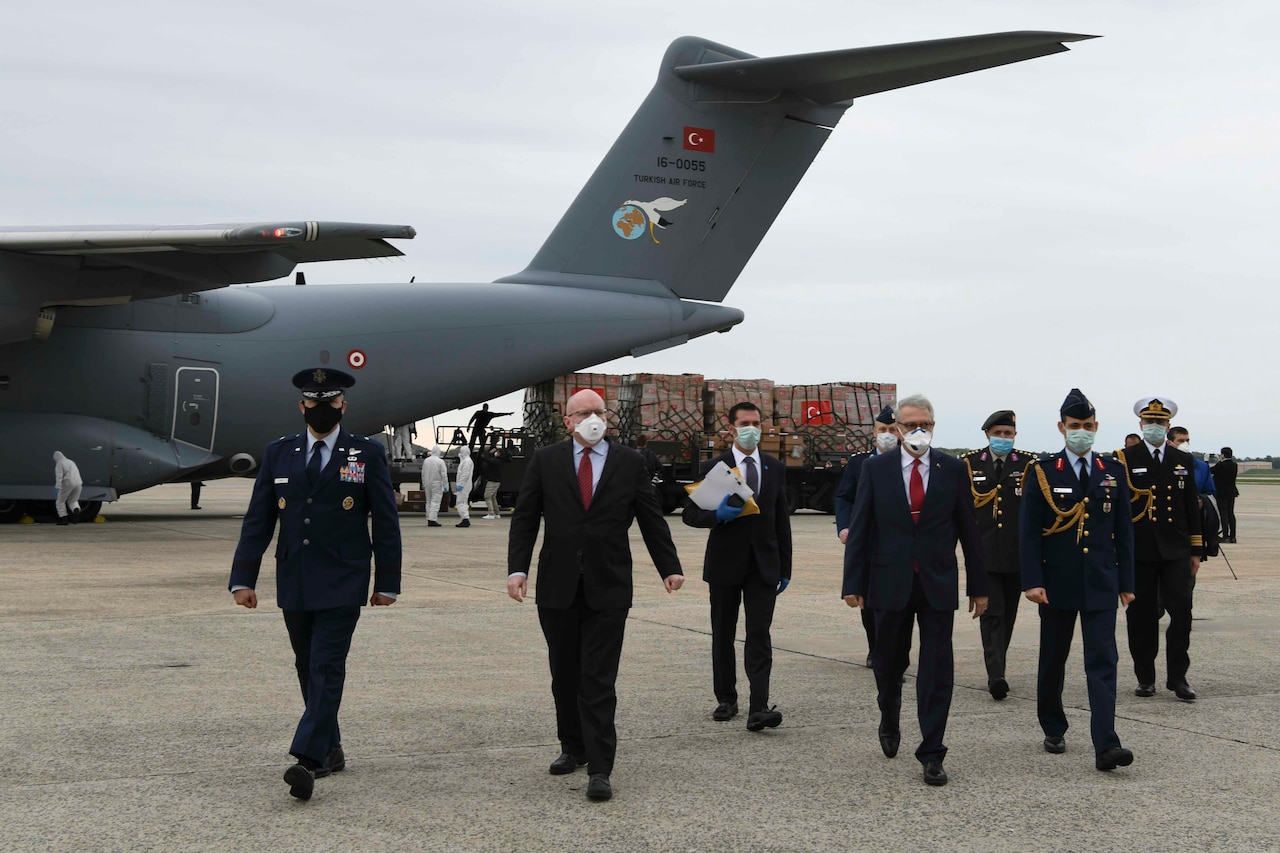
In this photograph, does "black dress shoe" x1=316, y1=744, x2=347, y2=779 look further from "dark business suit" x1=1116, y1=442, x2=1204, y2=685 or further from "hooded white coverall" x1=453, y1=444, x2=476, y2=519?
"hooded white coverall" x1=453, y1=444, x2=476, y2=519

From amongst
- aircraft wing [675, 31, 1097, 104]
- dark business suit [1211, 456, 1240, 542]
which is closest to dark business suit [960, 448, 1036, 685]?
aircraft wing [675, 31, 1097, 104]

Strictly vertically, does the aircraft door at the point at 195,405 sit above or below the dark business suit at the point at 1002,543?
above

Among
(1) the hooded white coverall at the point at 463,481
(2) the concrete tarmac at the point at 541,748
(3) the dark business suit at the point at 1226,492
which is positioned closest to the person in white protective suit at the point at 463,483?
(1) the hooded white coverall at the point at 463,481

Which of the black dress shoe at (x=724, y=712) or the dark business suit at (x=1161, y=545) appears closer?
the black dress shoe at (x=724, y=712)

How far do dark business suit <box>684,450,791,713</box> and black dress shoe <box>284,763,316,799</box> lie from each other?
7.51ft

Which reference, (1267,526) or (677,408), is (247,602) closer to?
(677,408)

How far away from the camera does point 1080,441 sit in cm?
587

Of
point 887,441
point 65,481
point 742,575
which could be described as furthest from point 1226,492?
point 65,481

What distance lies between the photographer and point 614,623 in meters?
5.16

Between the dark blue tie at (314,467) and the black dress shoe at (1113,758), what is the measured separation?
3.37m

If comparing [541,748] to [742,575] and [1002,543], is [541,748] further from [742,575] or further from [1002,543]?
[1002,543]

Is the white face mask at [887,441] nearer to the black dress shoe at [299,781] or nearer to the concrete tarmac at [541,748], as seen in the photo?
the concrete tarmac at [541,748]

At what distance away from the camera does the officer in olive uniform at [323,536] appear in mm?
4980

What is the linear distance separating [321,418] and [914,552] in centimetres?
257
